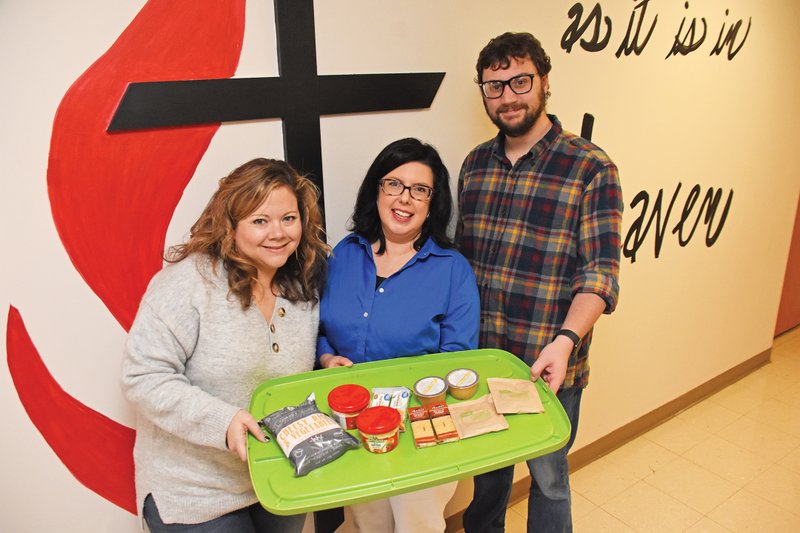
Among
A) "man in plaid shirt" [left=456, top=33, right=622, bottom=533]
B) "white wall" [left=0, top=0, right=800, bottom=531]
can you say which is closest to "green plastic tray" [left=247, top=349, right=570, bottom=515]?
"man in plaid shirt" [left=456, top=33, right=622, bottom=533]

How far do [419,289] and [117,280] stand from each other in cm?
77

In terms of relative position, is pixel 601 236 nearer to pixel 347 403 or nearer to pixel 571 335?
pixel 571 335

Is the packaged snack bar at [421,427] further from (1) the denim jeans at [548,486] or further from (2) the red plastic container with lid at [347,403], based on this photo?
(1) the denim jeans at [548,486]

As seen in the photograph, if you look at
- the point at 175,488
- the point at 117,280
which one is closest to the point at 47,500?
the point at 175,488

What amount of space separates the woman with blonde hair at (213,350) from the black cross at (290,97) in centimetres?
23

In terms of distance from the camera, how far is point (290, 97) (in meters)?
1.56

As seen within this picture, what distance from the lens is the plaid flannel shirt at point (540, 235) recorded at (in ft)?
5.19

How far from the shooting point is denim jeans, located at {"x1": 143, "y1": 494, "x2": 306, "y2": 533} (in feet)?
4.26

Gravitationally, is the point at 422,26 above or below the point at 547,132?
above

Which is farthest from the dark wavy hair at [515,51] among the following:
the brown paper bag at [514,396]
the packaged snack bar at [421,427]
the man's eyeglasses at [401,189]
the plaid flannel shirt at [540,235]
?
the packaged snack bar at [421,427]

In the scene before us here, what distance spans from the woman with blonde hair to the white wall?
24 centimetres

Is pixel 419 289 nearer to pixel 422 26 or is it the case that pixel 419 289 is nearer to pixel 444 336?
pixel 444 336

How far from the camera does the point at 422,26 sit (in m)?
1.77

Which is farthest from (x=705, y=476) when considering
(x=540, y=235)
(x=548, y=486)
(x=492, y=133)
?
(x=492, y=133)
